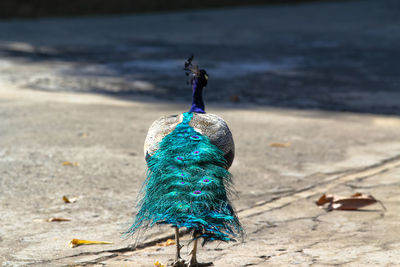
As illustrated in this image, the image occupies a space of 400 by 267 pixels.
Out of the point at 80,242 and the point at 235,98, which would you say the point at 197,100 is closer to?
the point at 80,242

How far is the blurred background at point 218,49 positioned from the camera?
8.76 metres

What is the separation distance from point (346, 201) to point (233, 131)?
2205 millimetres

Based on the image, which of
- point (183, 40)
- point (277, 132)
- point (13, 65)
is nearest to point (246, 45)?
point (183, 40)

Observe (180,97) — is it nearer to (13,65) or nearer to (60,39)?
(13,65)

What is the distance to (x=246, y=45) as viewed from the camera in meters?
12.8

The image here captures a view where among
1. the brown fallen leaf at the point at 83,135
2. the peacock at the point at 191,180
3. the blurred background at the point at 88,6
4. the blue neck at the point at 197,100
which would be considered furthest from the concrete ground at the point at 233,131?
the blurred background at the point at 88,6

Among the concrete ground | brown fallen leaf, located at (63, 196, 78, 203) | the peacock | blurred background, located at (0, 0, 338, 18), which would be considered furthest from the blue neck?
blurred background, located at (0, 0, 338, 18)

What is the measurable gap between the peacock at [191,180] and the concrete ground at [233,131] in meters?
0.50

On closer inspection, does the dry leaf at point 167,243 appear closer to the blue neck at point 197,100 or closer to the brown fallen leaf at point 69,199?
the blue neck at point 197,100

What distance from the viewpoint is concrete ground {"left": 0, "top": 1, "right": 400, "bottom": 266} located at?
3.91 meters

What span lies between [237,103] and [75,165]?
3.03 meters

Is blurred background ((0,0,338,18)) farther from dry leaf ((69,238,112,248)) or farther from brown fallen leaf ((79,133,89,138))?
dry leaf ((69,238,112,248))

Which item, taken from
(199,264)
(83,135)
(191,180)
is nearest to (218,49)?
(83,135)

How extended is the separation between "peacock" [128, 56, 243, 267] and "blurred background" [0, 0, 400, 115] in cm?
448
